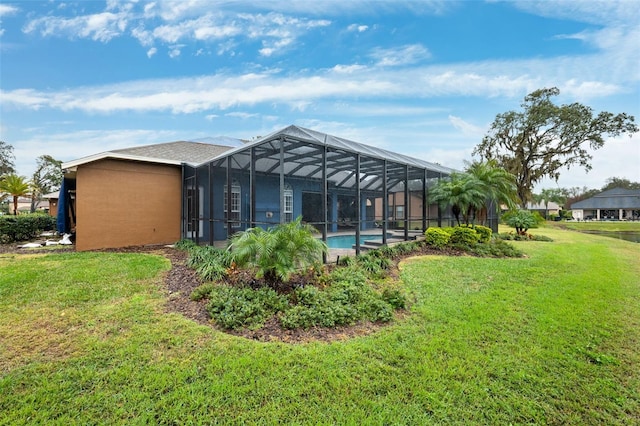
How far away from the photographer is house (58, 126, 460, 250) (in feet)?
27.2

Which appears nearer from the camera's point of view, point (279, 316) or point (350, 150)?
point (279, 316)

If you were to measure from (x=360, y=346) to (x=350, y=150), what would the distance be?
4867mm

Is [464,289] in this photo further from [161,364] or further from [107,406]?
[107,406]

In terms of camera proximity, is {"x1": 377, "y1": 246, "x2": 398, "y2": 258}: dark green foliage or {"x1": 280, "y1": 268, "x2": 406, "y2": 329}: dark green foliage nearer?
{"x1": 280, "y1": 268, "x2": 406, "y2": 329}: dark green foliage

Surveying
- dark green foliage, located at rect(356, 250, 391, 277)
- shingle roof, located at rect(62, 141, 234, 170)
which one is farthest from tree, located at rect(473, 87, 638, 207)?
shingle roof, located at rect(62, 141, 234, 170)

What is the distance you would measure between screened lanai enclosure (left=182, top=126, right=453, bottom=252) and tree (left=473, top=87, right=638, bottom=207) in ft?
52.6

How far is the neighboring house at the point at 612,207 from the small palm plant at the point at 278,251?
6050 cm

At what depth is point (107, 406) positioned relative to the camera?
86.7 inches

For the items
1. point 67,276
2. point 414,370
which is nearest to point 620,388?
point 414,370

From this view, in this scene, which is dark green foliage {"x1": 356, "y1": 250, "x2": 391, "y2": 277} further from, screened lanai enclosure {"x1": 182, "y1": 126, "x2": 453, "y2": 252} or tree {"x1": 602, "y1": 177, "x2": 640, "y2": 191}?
tree {"x1": 602, "y1": 177, "x2": 640, "y2": 191}

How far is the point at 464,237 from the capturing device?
9.55m

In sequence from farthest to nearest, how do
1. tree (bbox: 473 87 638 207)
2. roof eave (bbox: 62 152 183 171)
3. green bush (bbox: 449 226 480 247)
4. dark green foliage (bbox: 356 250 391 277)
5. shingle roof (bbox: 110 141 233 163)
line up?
tree (bbox: 473 87 638 207)
shingle roof (bbox: 110 141 233 163)
green bush (bbox: 449 226 480 247)
roof eave (bbox: 62 152 183 171)
dark green foliage (bbox: 356 250 391 277)

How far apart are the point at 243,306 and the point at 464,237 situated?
8166 mm

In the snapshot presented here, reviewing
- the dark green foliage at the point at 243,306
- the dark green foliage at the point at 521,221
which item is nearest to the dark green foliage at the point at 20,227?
the dark green foliage at the point at 243,306
